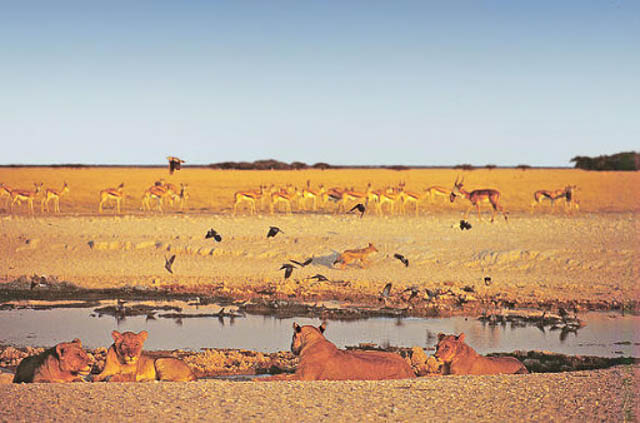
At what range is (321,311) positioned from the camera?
13.6 metres

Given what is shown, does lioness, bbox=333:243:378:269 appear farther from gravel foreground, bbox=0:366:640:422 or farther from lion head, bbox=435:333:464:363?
gravel foreground, bbox=0:366:640:422

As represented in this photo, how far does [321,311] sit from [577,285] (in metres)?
5.94

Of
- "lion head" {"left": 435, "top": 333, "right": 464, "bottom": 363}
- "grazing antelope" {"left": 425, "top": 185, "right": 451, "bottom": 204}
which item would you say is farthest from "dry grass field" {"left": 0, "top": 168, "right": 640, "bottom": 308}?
"grazing antelope" {"left": 425, "top": 185, "right": 451, "bottom": 204}

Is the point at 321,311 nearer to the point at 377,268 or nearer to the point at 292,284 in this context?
the point at 292,284

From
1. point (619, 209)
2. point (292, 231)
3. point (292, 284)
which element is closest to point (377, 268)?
point (292, 284)

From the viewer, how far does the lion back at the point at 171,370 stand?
8195 millimetres

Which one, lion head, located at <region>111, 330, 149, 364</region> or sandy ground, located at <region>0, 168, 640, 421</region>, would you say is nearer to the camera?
sandy ground, located at <region>0, 168, 640, 421</region>

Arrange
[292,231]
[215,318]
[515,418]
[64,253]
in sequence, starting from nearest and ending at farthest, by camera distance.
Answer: [515,418] < [215,318] < [64,253] < [292,231]

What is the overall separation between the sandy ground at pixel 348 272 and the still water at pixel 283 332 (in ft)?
5.33

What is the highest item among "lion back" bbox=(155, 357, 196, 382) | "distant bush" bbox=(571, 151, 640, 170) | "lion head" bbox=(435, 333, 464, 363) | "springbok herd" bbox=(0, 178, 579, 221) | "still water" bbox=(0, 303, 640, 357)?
"distant bush" bbox=(571, 151, 640, 170)

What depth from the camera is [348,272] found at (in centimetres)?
1764

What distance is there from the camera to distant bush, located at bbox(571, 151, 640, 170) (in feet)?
225

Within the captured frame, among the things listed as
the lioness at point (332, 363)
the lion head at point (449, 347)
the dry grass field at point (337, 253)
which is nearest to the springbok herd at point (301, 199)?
the dry grass field at point (337, 253)

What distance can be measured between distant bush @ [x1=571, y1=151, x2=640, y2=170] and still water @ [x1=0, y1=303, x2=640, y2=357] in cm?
5500
